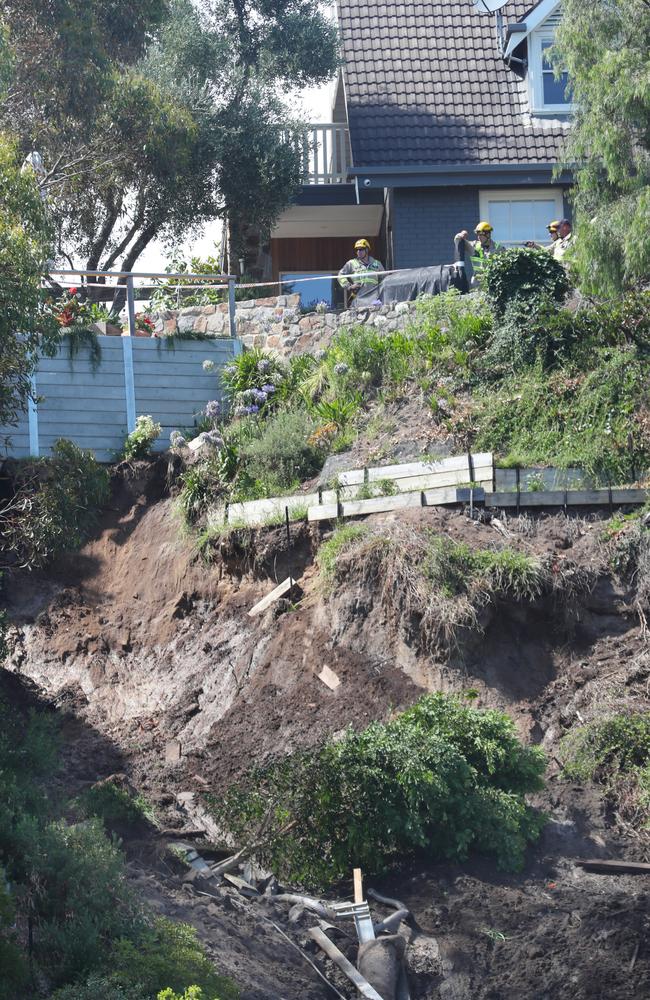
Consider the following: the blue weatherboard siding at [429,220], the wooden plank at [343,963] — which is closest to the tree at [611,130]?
the wooden plank at [343,963]

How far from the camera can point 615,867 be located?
10844mm

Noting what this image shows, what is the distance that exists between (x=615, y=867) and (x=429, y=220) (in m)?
14.2

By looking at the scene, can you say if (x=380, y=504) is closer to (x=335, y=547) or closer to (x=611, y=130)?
(x=335, y=547)

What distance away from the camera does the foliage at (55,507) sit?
1276 cm

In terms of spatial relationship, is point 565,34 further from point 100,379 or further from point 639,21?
point 100,379

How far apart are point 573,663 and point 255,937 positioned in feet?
15.1

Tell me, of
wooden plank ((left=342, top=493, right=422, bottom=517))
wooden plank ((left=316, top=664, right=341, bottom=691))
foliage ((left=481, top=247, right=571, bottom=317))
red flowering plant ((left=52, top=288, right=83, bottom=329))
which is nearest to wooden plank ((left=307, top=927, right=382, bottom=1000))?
wooden plank ((left=316, top=664, right=341, bottom=691))

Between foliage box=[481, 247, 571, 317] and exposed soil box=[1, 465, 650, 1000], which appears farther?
foliage box=[481, 247, 571, 317]

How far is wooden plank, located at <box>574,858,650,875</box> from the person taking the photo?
35.4 feet

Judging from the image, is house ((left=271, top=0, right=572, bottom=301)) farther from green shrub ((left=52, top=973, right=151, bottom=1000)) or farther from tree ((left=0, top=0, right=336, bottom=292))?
green shrub ((left=52, top=973, right=151, bottom=1000))

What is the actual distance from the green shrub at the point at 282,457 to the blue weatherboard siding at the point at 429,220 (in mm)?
7144

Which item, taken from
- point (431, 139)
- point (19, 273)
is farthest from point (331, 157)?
point (19, 273)

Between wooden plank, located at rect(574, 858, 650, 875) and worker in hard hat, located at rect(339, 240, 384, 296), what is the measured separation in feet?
34.1

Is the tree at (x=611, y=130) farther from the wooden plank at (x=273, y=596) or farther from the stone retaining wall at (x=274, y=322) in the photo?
the wooden plank at (x=273, y=596)
